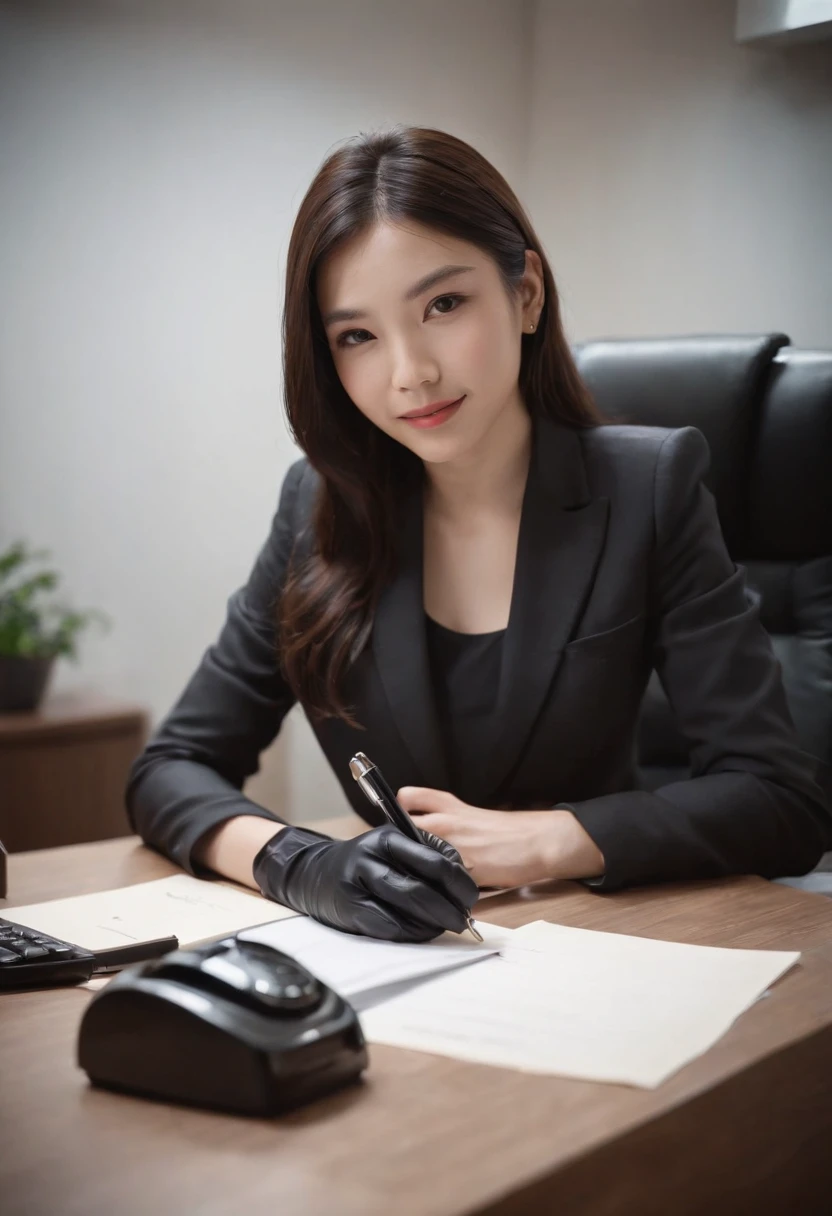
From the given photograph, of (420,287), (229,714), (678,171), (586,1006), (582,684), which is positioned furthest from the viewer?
Answer: (678,171)

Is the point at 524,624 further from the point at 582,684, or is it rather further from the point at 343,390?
the point at 343,390

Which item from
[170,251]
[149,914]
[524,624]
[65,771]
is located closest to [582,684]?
[524,624]

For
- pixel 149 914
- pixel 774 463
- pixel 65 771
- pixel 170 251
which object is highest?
pixel 170 251

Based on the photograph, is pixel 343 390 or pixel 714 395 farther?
pixel 714 395

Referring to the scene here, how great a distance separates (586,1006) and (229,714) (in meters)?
0.77

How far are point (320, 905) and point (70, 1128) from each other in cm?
38

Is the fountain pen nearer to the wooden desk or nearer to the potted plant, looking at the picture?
the wooden desk

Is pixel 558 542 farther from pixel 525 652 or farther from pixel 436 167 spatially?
pixel 436 167

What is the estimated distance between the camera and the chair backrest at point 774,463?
1690mm

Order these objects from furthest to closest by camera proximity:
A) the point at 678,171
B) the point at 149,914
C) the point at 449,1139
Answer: the point at 678,171
the point at 149,914
the point at 449,1139

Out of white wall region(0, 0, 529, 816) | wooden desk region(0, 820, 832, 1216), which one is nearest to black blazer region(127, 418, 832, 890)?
wooden desk region(0, 820, 832, 1216)

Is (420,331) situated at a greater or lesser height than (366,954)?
greater

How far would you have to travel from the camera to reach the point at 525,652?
4.57 ft

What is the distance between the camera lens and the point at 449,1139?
26.0 inches
